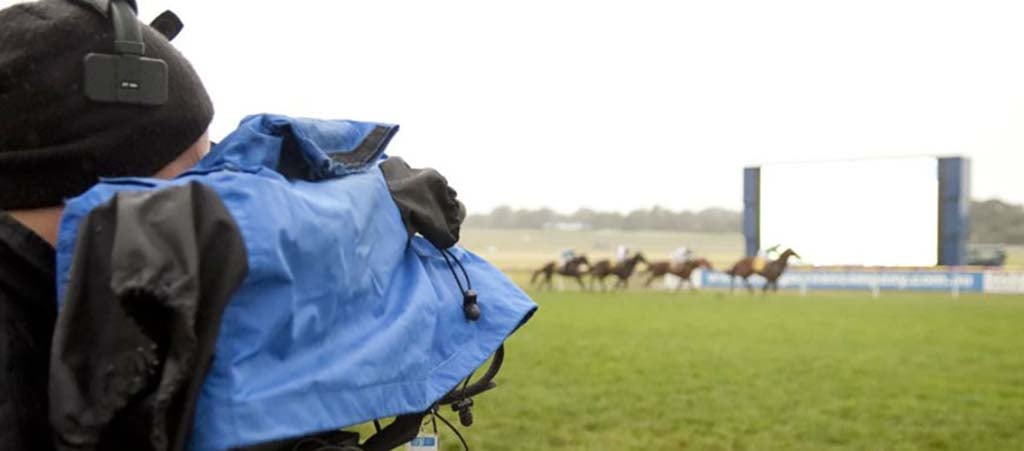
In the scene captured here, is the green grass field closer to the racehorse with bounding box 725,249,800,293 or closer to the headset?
the headset

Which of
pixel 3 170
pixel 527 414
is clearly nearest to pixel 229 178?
pixel 3 170

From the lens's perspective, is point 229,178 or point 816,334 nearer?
point 229,178

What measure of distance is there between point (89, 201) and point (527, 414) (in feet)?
17.0

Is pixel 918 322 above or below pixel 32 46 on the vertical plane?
below

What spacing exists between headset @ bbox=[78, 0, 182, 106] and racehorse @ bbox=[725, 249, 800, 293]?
21607 mm

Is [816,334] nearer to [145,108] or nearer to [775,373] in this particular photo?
[775,373]

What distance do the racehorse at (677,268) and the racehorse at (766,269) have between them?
3.04 feet

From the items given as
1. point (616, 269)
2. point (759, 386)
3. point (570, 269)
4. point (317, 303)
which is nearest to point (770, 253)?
point (616, 269)

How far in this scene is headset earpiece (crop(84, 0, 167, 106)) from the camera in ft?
2.71

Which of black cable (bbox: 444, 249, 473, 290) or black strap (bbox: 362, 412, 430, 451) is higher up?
black cable (bbox: 444, 249, 473, 290)

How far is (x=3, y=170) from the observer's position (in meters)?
0.86

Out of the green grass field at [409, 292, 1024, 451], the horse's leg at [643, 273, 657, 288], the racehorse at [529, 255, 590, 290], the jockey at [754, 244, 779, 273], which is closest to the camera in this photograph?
the green grass field at [409, 292, 1024, 451]

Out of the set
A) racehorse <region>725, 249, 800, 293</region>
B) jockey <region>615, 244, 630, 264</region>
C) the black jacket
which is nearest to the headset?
the black jacket

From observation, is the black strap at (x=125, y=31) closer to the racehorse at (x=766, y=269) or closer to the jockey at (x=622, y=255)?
the racehorse at (x=766, y=269)
